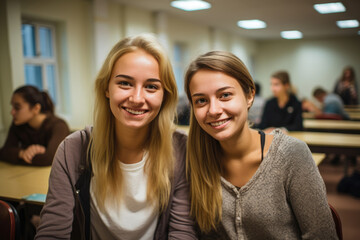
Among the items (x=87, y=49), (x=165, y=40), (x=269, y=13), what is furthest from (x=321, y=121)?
(x=87, y=49)

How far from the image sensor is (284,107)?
12.5ft

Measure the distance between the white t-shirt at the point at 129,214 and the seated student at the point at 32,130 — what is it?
1.09m

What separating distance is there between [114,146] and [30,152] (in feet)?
4.04

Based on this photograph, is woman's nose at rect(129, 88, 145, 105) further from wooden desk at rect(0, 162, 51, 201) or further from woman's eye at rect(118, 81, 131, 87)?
wooden desk at rect(0, 162, 51, 201)

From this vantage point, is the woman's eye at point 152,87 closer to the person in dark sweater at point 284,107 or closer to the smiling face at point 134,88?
the smiling face at point 134,88

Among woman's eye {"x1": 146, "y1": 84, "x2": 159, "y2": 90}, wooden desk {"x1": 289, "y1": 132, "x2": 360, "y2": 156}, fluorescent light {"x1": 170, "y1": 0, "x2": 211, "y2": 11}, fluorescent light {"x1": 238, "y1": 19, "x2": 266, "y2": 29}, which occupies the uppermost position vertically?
fluorescent light {"x1": 238, "y1": 19, "x2": 266, "y2": 29}

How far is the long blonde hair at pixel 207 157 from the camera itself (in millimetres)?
1217

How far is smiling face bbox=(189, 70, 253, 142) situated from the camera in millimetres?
1202

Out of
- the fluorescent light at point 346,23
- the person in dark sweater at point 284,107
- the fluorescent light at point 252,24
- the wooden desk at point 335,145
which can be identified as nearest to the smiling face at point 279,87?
the person in dark sweater at point 284,107

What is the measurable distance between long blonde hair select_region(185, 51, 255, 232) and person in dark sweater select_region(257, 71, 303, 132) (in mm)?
2680

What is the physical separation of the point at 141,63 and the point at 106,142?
39cm

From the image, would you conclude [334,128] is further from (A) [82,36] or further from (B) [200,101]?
(A) [82,36]

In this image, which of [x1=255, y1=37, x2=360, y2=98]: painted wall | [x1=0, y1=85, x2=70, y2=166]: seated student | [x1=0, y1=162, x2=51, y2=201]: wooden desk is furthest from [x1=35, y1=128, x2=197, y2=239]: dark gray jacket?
[x1=255, y1=37, x2=360, y2=98]: painted wall

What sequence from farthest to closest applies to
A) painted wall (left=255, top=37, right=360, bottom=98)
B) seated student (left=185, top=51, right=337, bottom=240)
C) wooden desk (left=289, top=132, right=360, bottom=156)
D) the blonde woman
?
painted wall (left=255, top=37, right=360, bottom=98)
wooden desk (left=289, top=132, right=360, bottom=156)
the blonde woman
seated student (left=185, top=51, right=337, bottom=240)
